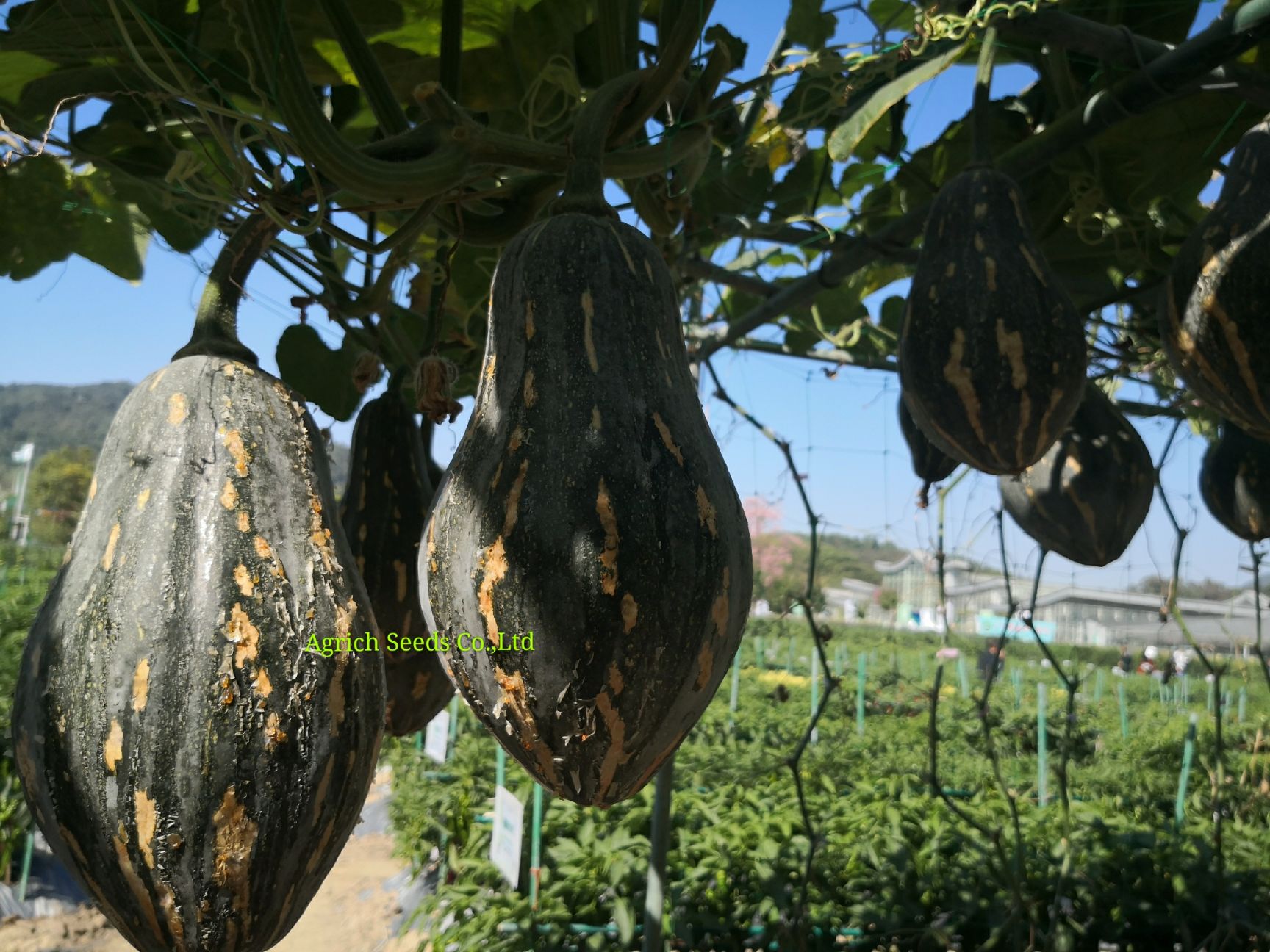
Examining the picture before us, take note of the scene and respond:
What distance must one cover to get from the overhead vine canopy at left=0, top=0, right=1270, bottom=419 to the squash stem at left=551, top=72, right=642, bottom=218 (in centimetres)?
4

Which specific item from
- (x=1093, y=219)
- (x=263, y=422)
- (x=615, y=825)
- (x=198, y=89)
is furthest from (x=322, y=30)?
(x=615, y=825)

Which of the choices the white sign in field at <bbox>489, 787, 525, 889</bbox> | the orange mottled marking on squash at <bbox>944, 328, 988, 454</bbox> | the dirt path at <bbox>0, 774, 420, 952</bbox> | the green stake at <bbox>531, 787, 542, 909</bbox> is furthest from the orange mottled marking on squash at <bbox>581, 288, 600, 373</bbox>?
the dirt path at <bbox>0, 774, 420, 952</bbox>

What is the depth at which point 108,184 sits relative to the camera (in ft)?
4.70

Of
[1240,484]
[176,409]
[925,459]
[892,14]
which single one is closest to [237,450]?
[176,409]

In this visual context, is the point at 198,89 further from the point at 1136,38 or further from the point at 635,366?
the point at 1136,38

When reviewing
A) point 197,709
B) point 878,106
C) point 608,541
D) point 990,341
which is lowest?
point 197,709

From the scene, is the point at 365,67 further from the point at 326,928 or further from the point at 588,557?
the point at 326,928

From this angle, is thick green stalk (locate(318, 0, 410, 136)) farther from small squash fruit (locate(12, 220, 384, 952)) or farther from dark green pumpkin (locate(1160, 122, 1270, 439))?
dark green pumpkin (locate(1160, 122, 1270, 439))

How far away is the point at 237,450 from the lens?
660 millimetres

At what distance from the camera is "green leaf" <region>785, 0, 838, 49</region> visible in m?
1.49

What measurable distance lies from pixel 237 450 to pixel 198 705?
6.9 inches

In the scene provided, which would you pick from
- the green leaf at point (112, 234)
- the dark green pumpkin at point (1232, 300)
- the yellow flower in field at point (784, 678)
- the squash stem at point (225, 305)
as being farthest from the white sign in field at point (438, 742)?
the yellow flower in field at point (784, 678)

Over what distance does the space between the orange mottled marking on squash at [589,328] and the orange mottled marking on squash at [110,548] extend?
0.32m

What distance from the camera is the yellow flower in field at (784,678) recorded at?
12237 mm
